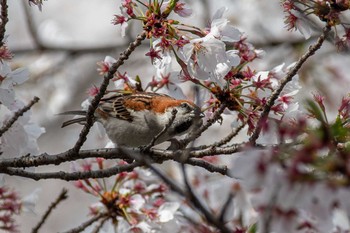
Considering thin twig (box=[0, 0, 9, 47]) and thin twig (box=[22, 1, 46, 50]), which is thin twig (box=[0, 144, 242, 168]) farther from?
thin twig (box=[22, 1, 46, 50])

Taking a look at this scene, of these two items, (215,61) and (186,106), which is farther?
(186,106)

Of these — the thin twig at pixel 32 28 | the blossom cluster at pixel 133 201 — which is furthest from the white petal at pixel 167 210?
the thin twig at pixel 32 28

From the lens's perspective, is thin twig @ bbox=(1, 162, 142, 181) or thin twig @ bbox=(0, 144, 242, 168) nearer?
thin twig @ bbox=(0, 144, 242, 168)

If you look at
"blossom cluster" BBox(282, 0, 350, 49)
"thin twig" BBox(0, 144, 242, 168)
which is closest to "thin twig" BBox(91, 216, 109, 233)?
"thin twig" BBox(0, 144, 242, 168)

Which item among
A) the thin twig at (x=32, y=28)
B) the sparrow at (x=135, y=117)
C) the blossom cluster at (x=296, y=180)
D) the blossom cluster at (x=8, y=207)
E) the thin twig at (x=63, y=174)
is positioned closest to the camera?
the blossom cluster at (x=296, y=180)

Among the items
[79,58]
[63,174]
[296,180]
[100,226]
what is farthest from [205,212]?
[79,58]

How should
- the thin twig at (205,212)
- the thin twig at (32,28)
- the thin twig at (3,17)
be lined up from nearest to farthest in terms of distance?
1. the thin twig at (205,212)
2. the thin twig at (3,17)
3. the thin twig at (32,28)

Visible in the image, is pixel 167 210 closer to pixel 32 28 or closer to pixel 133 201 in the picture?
pixel 133 201

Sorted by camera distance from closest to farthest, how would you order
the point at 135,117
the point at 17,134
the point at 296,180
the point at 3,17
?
the point at 296,180
the point at 3,17
the point at 17,134
the point at 135,117

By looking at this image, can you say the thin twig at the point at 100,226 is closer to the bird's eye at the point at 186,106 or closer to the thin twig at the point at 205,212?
the bird's eye at the point at 186,106

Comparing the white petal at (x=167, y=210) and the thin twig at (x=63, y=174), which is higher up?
the thin twig at (x=63, y=174)

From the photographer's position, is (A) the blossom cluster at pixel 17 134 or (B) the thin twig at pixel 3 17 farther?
(A) the blossom cluster at pixel 17 134

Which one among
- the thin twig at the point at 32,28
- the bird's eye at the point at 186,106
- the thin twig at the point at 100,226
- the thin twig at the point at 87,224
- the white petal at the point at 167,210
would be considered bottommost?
the thin twig at the point at 100,226

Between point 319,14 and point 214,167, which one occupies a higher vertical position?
point 319,14
